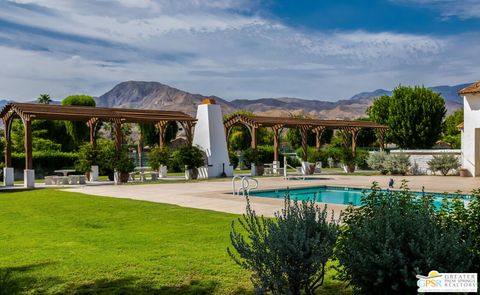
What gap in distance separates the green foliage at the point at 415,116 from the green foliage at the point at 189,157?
23.6 metres

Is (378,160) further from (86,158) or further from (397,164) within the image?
(86,158)

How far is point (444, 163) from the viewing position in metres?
23.9

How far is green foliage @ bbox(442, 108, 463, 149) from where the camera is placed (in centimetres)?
4319

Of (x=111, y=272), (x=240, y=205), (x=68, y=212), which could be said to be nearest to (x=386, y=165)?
(x=240, y=205)

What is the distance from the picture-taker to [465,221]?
388 centimetres

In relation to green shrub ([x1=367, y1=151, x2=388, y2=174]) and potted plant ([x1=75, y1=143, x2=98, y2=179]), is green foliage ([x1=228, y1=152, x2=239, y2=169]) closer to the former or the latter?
green shrub ([x1=367, y1=151, x2=388, y2=174])

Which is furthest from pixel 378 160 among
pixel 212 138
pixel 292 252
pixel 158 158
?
pixel 292 252

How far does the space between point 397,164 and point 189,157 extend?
448 inches

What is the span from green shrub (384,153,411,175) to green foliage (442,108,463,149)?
769 inches

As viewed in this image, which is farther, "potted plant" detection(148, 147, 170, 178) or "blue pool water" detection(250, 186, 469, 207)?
"potted plant" detection(148, 147, 170, 178)

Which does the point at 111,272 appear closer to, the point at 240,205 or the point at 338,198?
the point at 240,205

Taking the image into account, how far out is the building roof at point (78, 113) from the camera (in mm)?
19688

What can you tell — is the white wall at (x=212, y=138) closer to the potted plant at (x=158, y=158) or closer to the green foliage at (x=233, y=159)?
the potted plant at (x=158, y=158)

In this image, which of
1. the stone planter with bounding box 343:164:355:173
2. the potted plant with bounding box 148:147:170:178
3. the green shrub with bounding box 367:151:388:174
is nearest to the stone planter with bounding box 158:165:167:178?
the potted plant with bounding box 148:147:170:178
